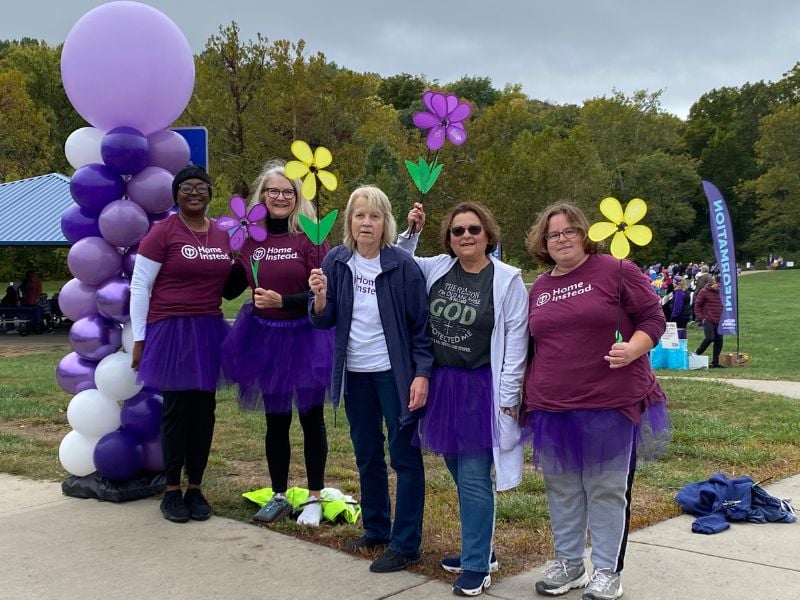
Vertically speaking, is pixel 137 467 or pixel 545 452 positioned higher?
pixel 545 452

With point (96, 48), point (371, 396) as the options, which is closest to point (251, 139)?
point (96, 48)

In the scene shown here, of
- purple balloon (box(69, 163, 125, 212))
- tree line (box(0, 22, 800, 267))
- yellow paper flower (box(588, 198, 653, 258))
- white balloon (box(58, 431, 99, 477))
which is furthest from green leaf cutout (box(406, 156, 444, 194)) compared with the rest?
tree line (box(0, 22, 800, 267))

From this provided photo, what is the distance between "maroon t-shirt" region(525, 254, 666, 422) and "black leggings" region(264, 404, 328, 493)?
5.33 feet

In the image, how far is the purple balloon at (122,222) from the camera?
486cm

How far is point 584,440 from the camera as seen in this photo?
326 centimetres

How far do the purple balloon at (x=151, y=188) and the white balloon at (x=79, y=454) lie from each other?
1.59 m

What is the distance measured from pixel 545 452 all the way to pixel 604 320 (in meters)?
0.64

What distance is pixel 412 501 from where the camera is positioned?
380 centimetres

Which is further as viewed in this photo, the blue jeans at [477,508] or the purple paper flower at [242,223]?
the purple paper flower at [242,223]

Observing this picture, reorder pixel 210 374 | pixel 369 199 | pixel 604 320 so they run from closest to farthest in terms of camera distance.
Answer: pixel 604 320
pixel 369 199
pixel 210 374

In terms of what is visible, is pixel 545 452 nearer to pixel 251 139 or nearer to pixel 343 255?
pixel 343 255

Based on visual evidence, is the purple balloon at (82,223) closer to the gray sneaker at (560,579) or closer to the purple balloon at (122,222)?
the purple balloon at (122,222)

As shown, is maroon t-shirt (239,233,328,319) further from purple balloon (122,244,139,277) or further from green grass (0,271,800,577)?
green grass (0,271,800,577)

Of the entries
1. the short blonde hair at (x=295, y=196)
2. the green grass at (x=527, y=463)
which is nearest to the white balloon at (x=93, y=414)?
the green grass at (x=527, y=463)
